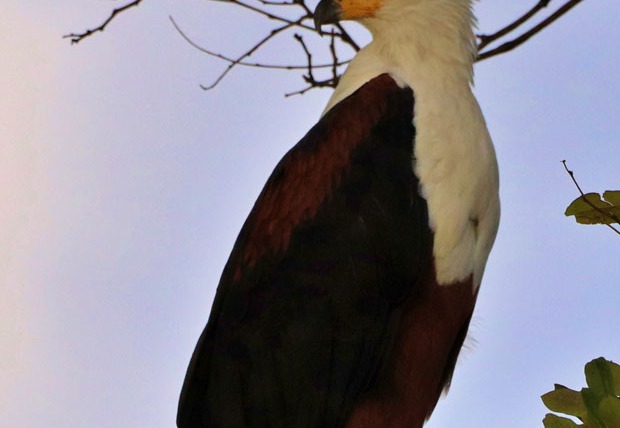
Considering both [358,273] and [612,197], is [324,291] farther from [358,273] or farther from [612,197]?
[612,197]

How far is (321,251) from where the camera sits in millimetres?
4500

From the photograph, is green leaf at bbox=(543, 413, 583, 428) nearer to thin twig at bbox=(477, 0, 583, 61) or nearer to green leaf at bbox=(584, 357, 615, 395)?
green leaf at bbox=(584, 357, 615, 395)

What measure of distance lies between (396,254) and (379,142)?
37 cm

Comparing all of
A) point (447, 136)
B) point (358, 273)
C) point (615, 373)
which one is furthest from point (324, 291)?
point (615, 373)

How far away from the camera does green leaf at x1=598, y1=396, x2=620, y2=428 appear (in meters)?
3.71

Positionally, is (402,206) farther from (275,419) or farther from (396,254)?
(275,419)

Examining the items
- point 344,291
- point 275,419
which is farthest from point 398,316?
point 275,419

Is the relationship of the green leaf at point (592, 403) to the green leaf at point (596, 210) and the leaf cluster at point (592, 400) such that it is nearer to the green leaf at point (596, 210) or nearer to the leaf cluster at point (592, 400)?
the leaf cluster at point (592, 400)

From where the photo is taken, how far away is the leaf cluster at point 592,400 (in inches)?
147

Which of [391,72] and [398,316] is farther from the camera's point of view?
[391,72]

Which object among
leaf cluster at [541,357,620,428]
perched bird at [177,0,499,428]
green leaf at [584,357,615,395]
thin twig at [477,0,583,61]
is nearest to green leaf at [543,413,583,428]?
leaf cluster at [541,357,620,428]

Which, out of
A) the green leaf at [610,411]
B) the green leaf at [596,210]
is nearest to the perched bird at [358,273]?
the green leaf at [596,210]

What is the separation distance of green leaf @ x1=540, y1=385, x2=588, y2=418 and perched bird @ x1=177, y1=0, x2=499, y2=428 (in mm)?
553

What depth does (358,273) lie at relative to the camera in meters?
4.45
